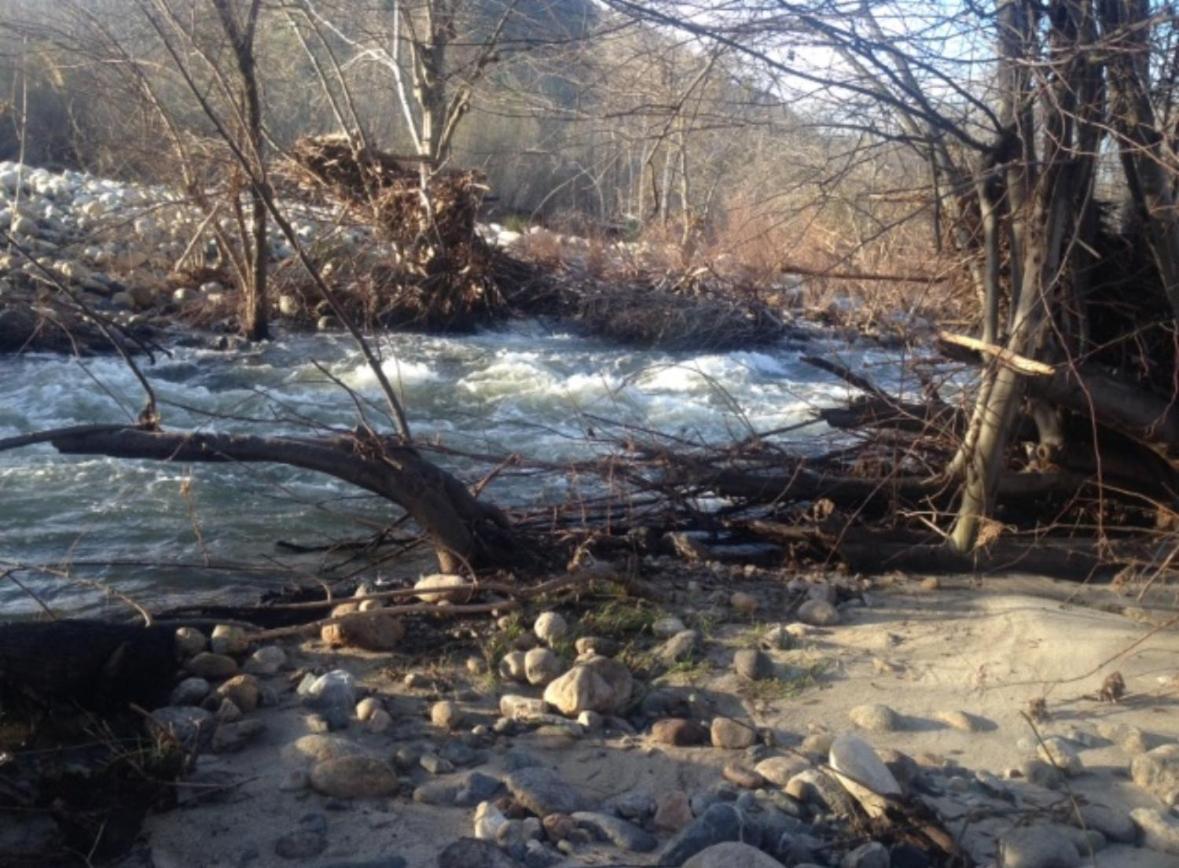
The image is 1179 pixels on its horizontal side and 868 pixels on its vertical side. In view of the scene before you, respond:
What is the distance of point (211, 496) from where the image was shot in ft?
26.9

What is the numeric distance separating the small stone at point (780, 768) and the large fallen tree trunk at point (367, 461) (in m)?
1.94

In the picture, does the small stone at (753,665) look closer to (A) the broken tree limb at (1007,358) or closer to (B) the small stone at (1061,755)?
(B) the small stone at (1061,755)

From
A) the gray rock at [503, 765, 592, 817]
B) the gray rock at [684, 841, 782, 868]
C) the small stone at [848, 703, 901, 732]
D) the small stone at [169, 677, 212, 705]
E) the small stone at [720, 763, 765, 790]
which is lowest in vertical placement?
the small stone at [169, 677, 212, 705]

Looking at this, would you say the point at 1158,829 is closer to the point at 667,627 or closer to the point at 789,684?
the point at 789,684

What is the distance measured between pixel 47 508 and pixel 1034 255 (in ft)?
18.5

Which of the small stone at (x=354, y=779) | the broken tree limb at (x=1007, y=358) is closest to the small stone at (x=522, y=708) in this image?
the small stone at (x=354, y=779)

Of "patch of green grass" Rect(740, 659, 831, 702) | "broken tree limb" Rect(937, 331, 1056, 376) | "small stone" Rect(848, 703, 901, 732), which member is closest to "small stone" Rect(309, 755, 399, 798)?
"patch of green grass" Rect(740, 659, 831, 702)

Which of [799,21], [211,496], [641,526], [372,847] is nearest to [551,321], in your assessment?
[211,496]

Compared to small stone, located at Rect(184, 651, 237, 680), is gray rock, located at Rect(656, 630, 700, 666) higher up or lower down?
higher up

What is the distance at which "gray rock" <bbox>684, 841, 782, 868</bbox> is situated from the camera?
311 centimetres

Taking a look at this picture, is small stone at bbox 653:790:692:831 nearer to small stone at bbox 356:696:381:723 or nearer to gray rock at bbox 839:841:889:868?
gray rock at bbox 839:841:889:868

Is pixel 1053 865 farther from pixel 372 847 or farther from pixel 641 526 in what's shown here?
pixel 641 526

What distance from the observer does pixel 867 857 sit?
10.6 feet

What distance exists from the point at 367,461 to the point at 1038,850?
2.88 metres
